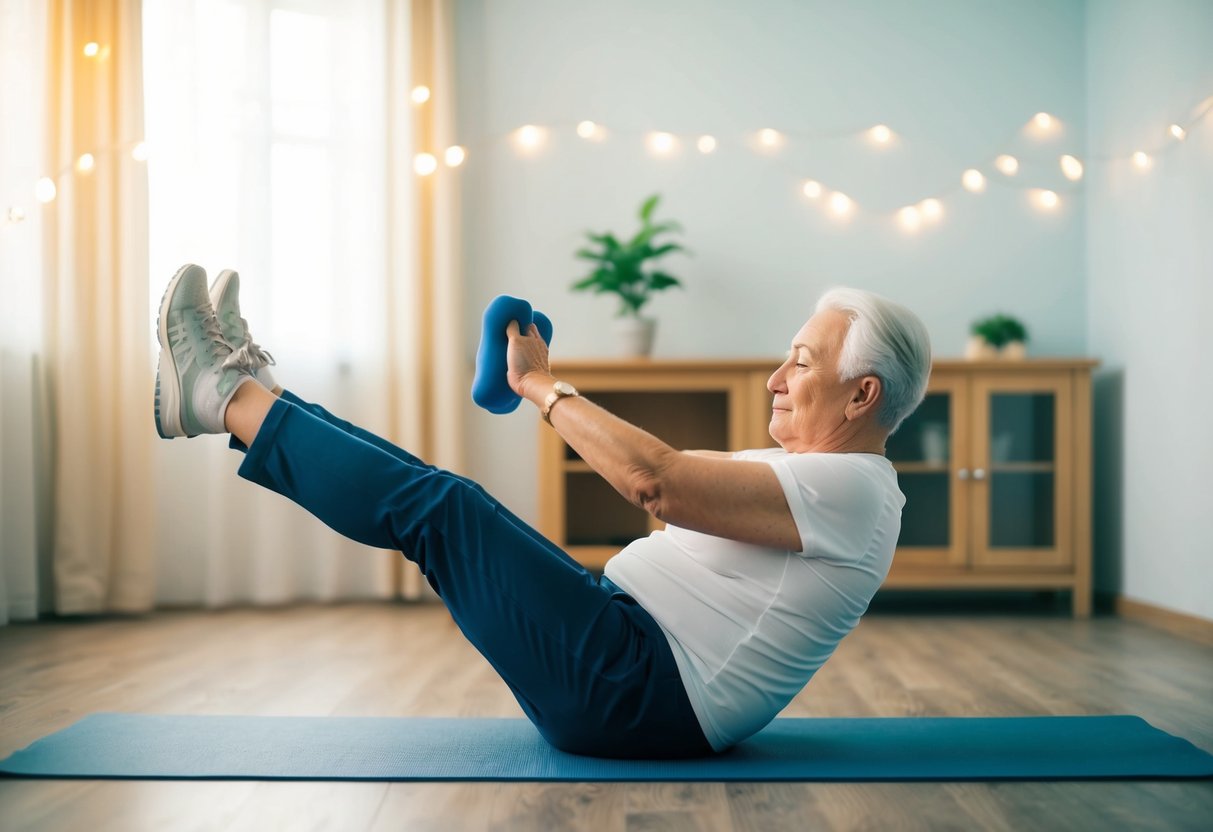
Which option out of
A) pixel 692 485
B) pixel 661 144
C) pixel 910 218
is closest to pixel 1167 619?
pixel 910 218

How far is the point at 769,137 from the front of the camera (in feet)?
12.4

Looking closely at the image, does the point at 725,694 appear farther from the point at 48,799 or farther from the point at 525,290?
the point at 525,290

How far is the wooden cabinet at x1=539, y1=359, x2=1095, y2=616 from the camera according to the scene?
3.33m

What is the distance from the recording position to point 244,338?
1701 millimetres

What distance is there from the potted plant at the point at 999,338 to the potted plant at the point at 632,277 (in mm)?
1067

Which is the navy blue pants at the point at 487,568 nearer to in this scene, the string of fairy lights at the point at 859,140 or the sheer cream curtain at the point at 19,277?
the sheer cream curtain at the point at 19,277

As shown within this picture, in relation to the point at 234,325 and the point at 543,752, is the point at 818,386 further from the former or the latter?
the point at 234,325

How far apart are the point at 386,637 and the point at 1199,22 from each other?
9.74 ft

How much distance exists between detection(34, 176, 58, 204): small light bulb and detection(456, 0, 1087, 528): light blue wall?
4.41 feet

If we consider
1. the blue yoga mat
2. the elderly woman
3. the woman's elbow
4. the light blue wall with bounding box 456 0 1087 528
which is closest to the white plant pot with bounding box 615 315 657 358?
the light blue wall with bounding box 456 0 1087 528

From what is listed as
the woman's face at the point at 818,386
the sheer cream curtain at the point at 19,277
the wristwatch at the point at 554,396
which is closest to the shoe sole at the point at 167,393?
the wristwatch at the point at 554,396

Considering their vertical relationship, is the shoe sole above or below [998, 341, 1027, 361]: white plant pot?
below

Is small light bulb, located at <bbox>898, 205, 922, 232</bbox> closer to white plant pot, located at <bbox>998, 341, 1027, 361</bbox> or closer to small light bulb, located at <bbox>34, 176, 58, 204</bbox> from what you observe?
white plant pot, located at <bbox>998, 341, 1027, 361</bbox>

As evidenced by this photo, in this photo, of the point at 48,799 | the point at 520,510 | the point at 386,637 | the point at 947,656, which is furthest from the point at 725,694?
the point at 520,510
